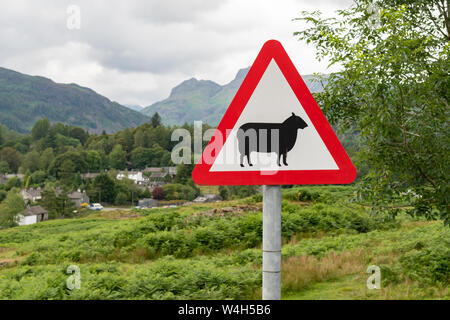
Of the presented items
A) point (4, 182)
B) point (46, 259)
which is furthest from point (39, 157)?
point (46, 259)

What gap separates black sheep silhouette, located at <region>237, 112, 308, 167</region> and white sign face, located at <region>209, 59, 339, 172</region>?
0.02 meters

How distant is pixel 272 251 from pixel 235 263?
7.62 m

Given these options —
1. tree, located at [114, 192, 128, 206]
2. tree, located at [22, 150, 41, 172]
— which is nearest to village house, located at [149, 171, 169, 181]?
tree, located at [114, 192, 128, 206]

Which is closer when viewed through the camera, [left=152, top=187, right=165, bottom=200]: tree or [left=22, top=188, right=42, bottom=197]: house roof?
[left=152, top=187, right=165, bottom=200]: tree

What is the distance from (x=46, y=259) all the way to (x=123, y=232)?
9.30ft

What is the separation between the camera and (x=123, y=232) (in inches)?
544

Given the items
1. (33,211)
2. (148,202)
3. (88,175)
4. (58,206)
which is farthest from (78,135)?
(148,202)

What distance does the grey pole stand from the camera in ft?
5.86

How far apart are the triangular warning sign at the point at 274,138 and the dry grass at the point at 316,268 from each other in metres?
5.03
